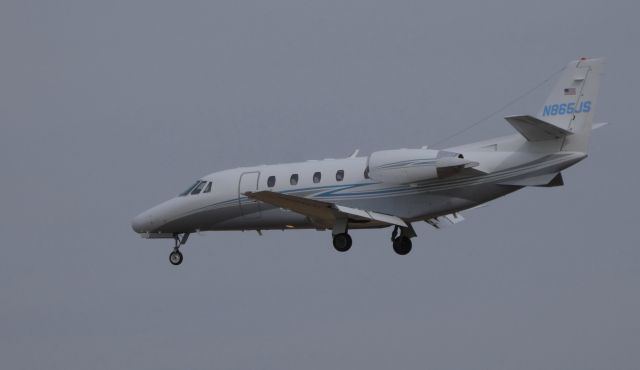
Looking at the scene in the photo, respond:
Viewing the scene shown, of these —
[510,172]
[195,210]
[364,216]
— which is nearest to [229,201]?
[195,210]

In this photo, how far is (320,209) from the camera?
47844 mm

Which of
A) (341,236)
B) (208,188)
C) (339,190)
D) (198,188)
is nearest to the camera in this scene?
(339,190)

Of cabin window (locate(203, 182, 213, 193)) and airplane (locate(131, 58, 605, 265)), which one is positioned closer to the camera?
airplane (locate(131, 58, 605, 265))

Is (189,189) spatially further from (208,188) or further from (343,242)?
(343,242)

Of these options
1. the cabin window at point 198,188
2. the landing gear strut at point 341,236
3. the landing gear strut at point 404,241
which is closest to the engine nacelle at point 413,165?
the landing gear strut at point 341,236

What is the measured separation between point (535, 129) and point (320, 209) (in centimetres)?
646

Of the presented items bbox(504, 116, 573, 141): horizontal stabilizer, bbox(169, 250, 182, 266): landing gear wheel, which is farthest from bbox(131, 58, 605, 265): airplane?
bbox(169, 250, 182, 266): landing gear wheel

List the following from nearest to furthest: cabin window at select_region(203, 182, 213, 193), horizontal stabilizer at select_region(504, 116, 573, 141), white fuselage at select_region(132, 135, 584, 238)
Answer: horizontal stabilizer at select_region(504, 116, 573, 141)
white fuselage at select_region(132, 135, 584, 238)
cabin window at select_region(203, 182, 213, 193)

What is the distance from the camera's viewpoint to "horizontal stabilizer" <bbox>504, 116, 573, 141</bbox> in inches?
1732

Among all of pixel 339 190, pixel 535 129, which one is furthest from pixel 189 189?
pixel 535 129

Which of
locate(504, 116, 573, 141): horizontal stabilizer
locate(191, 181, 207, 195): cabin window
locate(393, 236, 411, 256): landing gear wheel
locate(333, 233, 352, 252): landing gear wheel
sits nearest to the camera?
locate(504, 116, 573, 141): horizontal stabilizer

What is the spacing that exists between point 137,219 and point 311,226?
569 centimetres

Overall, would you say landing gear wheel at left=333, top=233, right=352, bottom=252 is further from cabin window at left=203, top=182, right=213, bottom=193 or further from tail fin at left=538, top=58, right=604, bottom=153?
tail fin at left=538, top=58, right=604, bottom=153

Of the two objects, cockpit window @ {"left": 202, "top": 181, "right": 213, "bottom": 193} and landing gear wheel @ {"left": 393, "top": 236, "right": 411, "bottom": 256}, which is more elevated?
cockpit window @ {"left": 202, "top": 181, "right": 213, "bottom": 193}
